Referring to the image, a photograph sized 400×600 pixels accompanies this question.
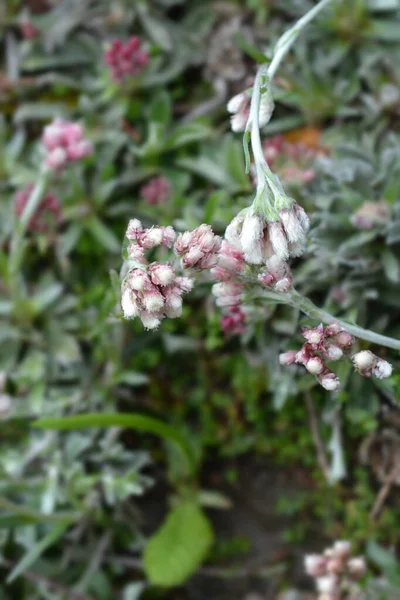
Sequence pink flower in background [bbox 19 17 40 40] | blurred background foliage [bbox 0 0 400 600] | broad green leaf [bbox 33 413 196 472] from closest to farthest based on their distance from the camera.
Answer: broad green leaf [bbox 33 413 196 472], blurred background foliage [bbox 0 0 400 600], pink flower in background [bbox 19 17 40 40]

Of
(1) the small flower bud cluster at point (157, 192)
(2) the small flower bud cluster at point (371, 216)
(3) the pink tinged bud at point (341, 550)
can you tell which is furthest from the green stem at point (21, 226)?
(3) the pink tinged bud at point (341, 550)

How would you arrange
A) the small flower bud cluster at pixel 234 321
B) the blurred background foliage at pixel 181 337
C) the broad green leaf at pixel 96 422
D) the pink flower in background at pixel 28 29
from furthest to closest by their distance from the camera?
the pink flower in background at pixel 28 29 < the blurred background foliage at pixel 181 337 < the small flower bud cluster at pixel 234 321 < the broad green leaf at pixel 96 422

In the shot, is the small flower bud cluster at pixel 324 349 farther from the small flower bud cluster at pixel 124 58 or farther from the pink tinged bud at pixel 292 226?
the small flower bud cluster at pixel 124 58

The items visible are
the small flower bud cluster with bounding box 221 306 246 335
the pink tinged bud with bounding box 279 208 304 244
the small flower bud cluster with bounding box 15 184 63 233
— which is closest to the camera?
the pink tinged bud with bounding box 279 208 304 244

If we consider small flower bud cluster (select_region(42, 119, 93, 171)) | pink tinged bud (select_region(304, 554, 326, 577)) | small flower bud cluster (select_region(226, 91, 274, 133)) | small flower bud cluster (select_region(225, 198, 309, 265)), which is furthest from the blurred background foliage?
small flower bud cluster (select_region(225, 198, 309, 265))

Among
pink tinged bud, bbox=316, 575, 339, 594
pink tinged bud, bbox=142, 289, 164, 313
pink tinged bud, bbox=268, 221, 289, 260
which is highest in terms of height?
pink tinged bud, bbox=268, 221, 289, 260

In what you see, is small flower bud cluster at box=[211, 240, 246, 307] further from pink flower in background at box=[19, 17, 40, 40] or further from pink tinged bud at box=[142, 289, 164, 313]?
pink flower in background at box=[19, 17, 40, 40]

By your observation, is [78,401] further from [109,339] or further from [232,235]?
[232,235]

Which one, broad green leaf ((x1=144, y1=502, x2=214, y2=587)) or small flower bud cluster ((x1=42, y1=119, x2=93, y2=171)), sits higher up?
small flower bud cluster ((x1=42, y1=119, x2=93, y2=171))
